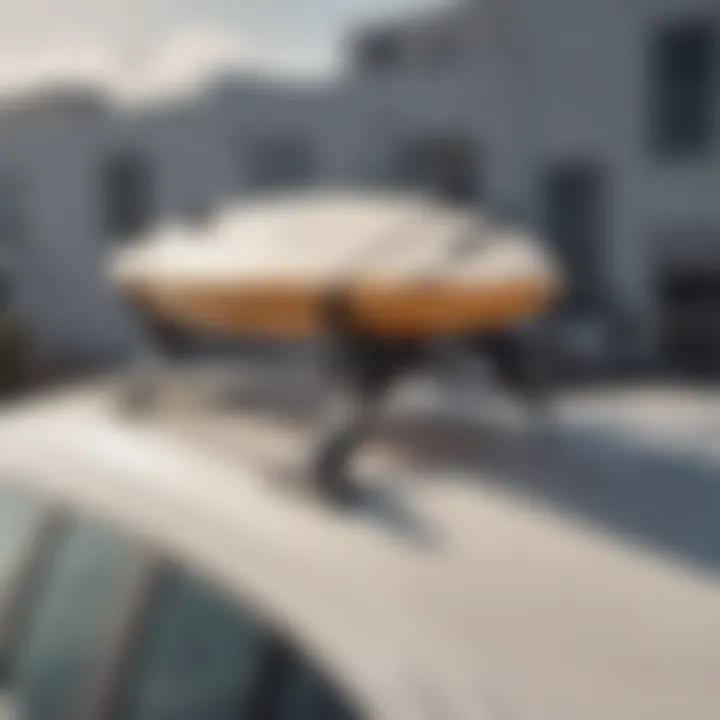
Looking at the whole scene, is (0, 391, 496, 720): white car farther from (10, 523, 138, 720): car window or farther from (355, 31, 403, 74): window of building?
(355, 31, 403, 74): window of building

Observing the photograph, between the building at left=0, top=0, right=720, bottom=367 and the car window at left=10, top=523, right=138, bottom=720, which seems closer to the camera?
the car window at left=10, top=523, right=138, bottom=720

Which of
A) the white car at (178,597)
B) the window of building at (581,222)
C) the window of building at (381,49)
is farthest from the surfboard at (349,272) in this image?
the window of building at (381,49)

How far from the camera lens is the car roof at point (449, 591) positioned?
1310 mm

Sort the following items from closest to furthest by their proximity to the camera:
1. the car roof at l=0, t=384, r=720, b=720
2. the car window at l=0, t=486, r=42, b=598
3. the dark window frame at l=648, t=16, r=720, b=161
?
the car roof at l=0, t=384, r=720, b=720 → the car window at l=0, t=486, r=42, b=598 → the dark window frame at l=648, t=16, r=720, b=161

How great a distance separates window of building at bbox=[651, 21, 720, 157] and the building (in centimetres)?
2

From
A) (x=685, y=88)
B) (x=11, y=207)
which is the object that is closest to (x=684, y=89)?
(x=685, y=88)

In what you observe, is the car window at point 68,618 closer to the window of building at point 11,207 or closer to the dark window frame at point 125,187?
the dark window frame at point 125,187

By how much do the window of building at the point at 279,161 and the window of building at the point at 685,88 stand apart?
383 centimetres

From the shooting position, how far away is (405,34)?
1773 centimetres

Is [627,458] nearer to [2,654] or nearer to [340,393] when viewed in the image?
[340,393]

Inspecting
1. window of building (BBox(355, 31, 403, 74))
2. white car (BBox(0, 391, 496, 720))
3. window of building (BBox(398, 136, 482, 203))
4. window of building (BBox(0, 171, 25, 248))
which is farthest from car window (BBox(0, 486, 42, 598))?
window of building (BBox(355, 31, 403, 74))

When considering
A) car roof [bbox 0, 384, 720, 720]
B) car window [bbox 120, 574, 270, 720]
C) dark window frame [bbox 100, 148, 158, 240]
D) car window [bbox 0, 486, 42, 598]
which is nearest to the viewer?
car roof [bbox 0, 384, 720, 720]

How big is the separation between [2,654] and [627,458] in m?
1.02

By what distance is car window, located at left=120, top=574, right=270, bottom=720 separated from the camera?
1588 millimetres
